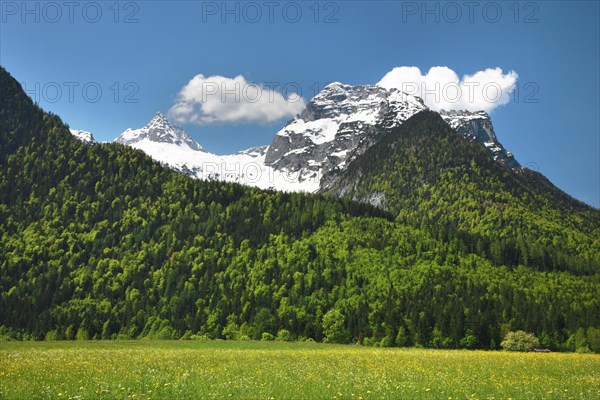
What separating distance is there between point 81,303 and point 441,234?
440 feet

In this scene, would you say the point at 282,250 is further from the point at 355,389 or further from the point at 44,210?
the point at 355,389

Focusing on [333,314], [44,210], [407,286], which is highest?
[44,210]

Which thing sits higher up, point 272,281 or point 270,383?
point 272,281

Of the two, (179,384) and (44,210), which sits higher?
(44,210)

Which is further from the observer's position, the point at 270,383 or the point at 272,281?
the point at 272,281

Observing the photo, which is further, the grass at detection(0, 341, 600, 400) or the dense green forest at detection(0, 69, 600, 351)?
the dense green forest at detection(0, 69, 600, 351)

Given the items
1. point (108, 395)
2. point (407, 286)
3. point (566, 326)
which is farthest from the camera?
point (407, 286)

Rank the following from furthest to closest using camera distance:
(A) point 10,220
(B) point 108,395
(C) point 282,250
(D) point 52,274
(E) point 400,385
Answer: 1. (A) point 10,220
2. (C) point 282,250
3. (D) point 52,274
4. (E) point 400,385
5. (B) point 108,395

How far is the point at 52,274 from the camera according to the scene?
521 feet

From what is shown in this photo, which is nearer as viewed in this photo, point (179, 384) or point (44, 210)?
point (179, 384)

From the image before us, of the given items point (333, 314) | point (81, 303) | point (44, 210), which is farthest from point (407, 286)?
point (44, 210)

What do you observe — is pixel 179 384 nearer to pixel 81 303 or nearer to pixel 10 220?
pixel 81 303

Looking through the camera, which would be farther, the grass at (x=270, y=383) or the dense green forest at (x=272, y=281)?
the dense green forest at (x=272, y=281)

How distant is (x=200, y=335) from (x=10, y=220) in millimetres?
108975
